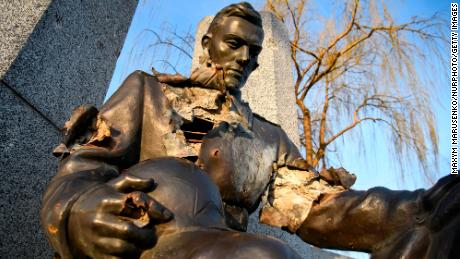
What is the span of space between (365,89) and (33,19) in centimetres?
484

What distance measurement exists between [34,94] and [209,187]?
0.96 m

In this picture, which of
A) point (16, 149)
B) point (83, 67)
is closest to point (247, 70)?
point (83, 67)

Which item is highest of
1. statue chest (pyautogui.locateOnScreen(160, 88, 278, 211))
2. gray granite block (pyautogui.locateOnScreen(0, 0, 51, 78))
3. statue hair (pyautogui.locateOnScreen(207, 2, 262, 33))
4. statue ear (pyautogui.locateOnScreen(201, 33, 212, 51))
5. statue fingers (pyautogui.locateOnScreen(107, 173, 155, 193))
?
statue hair (pyautogui.locateOnScreen(207, 2, 262, 33))

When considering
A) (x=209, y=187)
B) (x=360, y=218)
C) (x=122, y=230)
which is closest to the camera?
(x=122, y=230)

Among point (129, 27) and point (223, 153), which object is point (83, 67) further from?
point (223, 153)

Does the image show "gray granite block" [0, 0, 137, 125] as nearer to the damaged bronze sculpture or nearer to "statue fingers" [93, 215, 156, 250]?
the damaged bronze sculpture

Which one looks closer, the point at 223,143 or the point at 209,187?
the point at 209,187

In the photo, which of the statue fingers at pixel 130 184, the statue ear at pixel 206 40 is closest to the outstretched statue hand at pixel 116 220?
the statue fingers at pixel 130 184

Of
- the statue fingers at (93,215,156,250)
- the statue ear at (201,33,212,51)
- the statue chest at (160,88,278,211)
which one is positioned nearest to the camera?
the statue fingers at (93,215,156,250)

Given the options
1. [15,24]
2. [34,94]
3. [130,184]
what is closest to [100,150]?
[130,184]

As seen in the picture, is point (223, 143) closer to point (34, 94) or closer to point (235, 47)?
point (235, 47)

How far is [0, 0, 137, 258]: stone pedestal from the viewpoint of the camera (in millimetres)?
1551

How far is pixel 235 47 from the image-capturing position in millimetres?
1672

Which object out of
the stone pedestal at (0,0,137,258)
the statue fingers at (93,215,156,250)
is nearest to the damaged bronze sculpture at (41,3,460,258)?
the statue fingers at (93,215,156,250)
